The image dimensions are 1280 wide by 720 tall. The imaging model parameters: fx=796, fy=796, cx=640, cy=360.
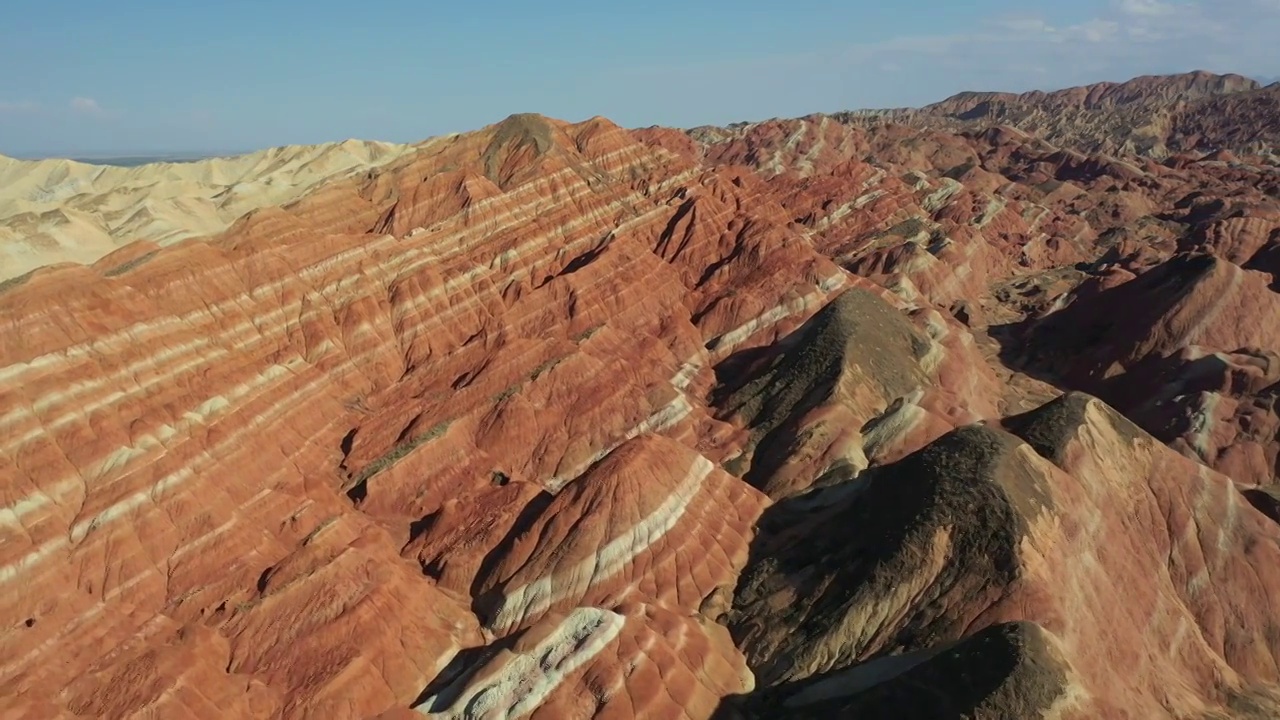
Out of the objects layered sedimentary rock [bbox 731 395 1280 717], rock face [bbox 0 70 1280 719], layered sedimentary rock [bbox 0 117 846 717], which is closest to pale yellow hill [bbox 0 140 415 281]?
rock face [bbox 0 70 1280 719]

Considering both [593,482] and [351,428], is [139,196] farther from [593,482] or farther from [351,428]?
[593,482]

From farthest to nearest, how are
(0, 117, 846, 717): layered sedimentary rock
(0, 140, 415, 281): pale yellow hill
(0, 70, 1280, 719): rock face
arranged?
1. (0, 140, 415, 281): pale yellow hill
2. (0, 117, 846, 717): layered sedimentary rock
3. (0, 70, 1280, 719): rock face

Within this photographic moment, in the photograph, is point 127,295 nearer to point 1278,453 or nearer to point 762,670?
point 762,670

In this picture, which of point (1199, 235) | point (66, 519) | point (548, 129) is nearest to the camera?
point (66, 519)

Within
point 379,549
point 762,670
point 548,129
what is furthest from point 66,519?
point 548,129

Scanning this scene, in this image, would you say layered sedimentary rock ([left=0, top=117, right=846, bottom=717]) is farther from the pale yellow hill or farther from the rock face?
the pale yellow hill

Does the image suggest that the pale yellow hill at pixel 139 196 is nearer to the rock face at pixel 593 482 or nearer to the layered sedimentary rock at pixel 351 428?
the rock face at pixel 593 482
